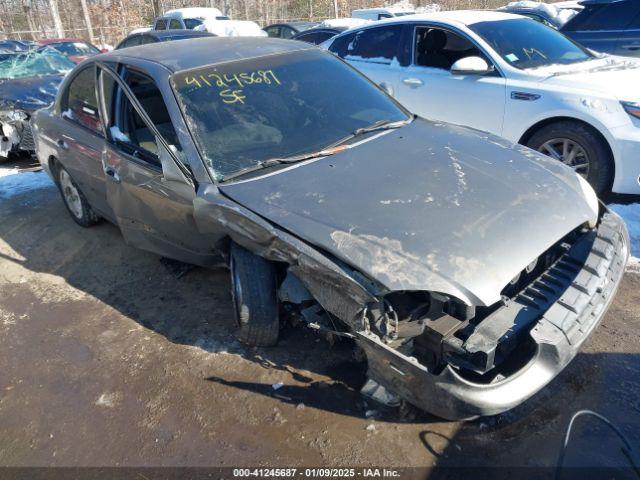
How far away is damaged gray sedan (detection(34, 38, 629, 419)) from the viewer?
2182 millimetres

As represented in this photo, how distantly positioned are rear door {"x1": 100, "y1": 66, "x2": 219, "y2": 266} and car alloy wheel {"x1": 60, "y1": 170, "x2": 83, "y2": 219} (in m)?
1.33

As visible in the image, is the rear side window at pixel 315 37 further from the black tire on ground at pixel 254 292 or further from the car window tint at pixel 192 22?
the black tire on ground at pixel 254 292

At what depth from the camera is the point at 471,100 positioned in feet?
16.7

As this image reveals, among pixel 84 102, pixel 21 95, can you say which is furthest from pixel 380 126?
pixel 21 95

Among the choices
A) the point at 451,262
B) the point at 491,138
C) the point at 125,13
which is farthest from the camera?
the point at 125,13

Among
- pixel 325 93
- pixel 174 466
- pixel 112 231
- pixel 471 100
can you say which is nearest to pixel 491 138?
pixel 325 93

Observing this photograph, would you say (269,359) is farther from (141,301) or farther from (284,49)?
(284,49)

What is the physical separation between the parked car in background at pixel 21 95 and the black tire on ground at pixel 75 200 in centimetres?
261

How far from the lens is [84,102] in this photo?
13.6 ft

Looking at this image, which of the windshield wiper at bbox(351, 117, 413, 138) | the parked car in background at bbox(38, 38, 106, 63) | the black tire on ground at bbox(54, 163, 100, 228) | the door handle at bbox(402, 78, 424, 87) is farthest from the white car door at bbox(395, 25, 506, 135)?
the parked car in background at bbox(38, 38, 106, 63)

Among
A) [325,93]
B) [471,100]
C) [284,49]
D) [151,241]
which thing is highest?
[284,49]

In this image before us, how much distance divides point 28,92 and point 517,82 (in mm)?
6634

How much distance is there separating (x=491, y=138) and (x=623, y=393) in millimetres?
1714

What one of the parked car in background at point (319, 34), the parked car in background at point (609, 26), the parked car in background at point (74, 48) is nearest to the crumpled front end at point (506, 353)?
the parked car in background at point (609, 26)
